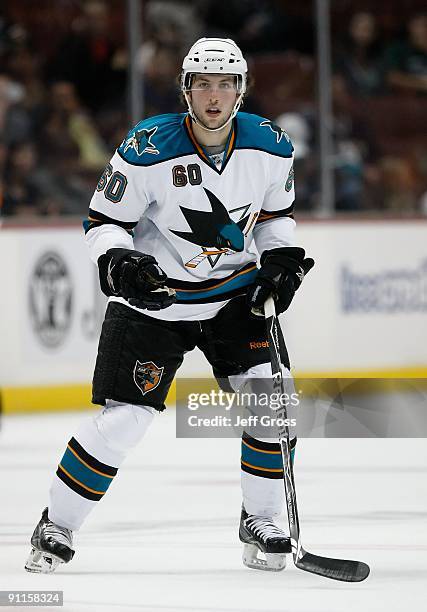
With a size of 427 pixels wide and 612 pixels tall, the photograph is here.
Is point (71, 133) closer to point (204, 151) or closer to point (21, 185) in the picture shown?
point (21, 185)

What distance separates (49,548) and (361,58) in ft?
18.0

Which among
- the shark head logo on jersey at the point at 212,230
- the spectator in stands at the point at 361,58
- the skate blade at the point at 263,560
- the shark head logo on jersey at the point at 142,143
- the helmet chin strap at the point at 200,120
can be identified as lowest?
the skate blade at the point at 263,560

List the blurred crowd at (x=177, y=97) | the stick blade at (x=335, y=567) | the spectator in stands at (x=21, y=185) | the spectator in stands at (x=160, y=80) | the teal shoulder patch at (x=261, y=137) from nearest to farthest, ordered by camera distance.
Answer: the stick blade at (x=335, y=567) < the teal shoulder patch at (x=261, y=137) < the spectator in stands at (x=21, y=185) < the blurred crowd at (x=177, y=97) < the spectator in stands at (x=160, y=80)

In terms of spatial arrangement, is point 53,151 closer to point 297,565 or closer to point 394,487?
point 394,487

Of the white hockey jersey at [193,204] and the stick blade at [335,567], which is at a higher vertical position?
the white hockey jersey at [193,204]

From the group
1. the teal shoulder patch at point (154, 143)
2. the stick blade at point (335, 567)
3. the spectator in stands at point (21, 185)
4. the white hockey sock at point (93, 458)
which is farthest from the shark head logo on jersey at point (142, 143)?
the spectator in stands at point (21, 185)

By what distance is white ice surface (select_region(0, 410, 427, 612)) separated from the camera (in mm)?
3191

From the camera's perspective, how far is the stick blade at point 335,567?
3.29 metres

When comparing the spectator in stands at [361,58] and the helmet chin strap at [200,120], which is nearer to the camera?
the helmet chin strap at [200,120]

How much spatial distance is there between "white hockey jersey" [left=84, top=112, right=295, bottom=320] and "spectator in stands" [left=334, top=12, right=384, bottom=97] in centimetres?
468

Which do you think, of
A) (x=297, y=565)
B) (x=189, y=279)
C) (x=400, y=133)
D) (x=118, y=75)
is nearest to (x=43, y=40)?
(x=118, y=75)

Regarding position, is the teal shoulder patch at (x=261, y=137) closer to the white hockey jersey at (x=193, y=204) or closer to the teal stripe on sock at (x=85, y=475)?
the white hockey jersey at (x=193, y=204)

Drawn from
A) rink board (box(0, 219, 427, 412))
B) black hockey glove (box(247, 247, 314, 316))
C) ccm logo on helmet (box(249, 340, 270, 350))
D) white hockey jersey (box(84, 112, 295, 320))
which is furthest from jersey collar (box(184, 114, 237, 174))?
rink board (box(0, 219, 427, 412))

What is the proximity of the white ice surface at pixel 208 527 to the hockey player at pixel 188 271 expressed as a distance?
182mm
